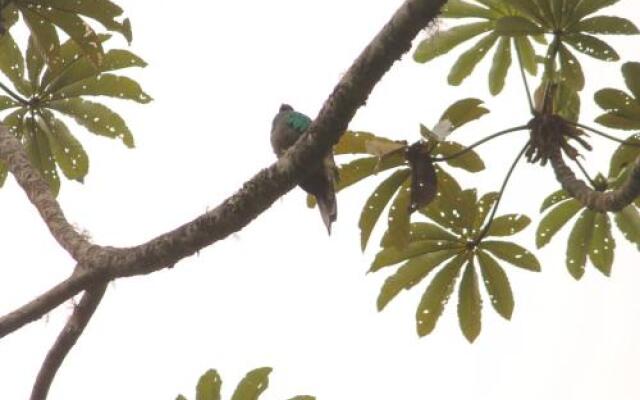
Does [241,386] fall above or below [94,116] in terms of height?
below

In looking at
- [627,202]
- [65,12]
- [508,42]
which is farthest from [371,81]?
[508,42]

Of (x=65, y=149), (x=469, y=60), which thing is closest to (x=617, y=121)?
(x=469, y=60)

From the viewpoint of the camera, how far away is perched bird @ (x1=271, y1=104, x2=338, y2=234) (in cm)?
370

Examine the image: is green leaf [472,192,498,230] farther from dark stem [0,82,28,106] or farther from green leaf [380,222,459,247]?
dark stem [0,82,28,106]

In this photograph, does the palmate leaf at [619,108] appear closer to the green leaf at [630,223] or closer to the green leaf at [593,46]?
the green leaf at [593,46]

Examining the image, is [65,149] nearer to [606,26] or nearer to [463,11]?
[463,11]

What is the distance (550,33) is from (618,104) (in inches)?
20.3

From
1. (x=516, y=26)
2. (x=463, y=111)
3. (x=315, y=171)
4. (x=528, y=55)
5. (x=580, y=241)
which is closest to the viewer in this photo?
(x=315, y=171)

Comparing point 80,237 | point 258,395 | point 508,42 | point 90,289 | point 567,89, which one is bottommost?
point 258,395

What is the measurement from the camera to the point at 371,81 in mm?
2986

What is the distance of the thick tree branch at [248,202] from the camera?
296cm

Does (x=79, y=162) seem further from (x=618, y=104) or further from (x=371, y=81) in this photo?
(x=618, y=104)

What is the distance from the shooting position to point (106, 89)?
15.0 ft

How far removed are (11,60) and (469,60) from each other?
281 cm
